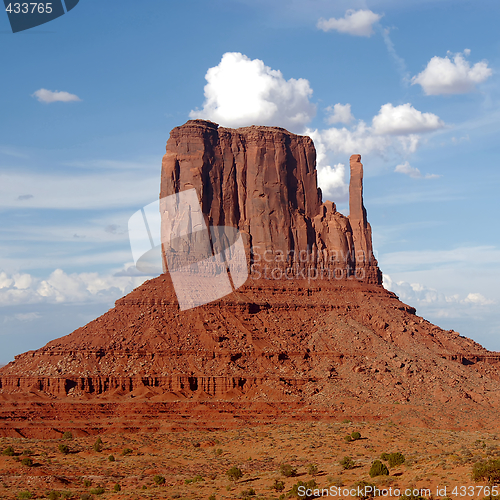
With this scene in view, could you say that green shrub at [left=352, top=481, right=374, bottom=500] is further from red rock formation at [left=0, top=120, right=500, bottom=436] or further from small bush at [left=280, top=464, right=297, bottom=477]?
red rock formation at [left=0, top=120, right=500, bottom=436]

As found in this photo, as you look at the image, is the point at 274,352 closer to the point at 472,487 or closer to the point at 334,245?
the point at 334,245

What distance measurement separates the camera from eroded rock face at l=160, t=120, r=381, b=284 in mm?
114625

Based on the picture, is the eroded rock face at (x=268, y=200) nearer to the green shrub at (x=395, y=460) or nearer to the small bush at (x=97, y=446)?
the small bush at (x=97, y=446)

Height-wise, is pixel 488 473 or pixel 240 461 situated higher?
pixel 488 473

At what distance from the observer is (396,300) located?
114 m

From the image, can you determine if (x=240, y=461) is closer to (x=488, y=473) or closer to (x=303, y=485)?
(x=303, y=485)

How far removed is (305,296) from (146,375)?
88.2 ft

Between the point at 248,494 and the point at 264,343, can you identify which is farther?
the point at 264,343

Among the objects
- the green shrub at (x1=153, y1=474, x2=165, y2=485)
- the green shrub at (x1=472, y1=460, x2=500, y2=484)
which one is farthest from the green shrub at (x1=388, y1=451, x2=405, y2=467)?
the green shrub at (x1=153, y1=474, x2=165, y2=485)

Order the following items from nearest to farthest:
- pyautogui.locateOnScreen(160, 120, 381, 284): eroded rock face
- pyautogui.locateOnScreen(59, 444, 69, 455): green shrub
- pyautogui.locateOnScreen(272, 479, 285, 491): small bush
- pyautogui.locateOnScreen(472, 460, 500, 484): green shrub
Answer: pyautogui.locateOnScreen(472, 460, 500, 484): green shrub < pyautogui.locateOnScreen(272, 479, 285, 491): small bush < pyautogui.locateOnScreen(59, 444, 69, 455): green shrub < pyautogui.locateOnScreen(160, 120, 381, 284): eroded rock face

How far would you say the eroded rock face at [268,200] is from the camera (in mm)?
114625

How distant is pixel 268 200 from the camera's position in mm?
117188

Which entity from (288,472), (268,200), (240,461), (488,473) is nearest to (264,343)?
(268,200)

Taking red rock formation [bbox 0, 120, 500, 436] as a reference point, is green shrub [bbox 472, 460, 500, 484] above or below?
below
